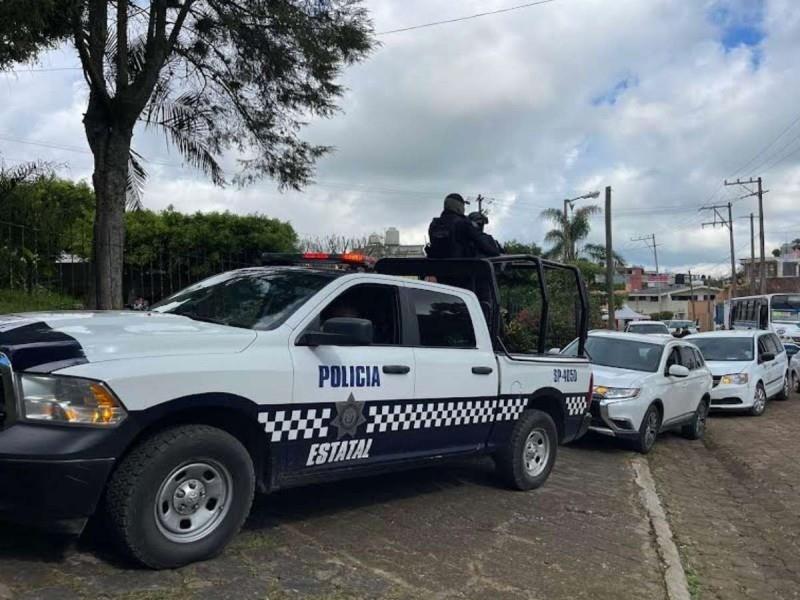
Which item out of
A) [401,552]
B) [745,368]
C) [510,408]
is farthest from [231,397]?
[745,368]

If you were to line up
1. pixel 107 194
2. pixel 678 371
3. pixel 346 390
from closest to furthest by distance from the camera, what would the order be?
pixel 346 390 → pixel 107 194 → pixel 678 371

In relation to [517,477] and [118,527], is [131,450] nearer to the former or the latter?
[118,527]

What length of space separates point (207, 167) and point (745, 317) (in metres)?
25.3

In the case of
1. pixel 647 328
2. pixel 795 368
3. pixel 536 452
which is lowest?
pixel 795 368

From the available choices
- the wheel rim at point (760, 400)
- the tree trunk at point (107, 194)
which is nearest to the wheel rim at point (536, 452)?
the tree trunk at point (107, 194)

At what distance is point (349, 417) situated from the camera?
4.82m

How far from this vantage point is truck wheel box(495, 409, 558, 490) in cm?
654

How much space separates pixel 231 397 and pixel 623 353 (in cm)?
757

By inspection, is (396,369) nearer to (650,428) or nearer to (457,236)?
(457,236)

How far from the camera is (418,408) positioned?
5.39 meters

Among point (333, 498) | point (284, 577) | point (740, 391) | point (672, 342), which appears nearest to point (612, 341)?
point (672, 342)

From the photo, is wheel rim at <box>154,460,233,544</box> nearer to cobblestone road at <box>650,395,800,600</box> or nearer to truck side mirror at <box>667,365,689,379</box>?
cobblestone road at <box>650,395,800,600</box>

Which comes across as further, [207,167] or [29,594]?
[207,167]

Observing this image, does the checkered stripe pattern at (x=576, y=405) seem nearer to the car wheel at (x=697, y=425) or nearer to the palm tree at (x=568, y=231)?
the car wheel at (x=697, y=425)
